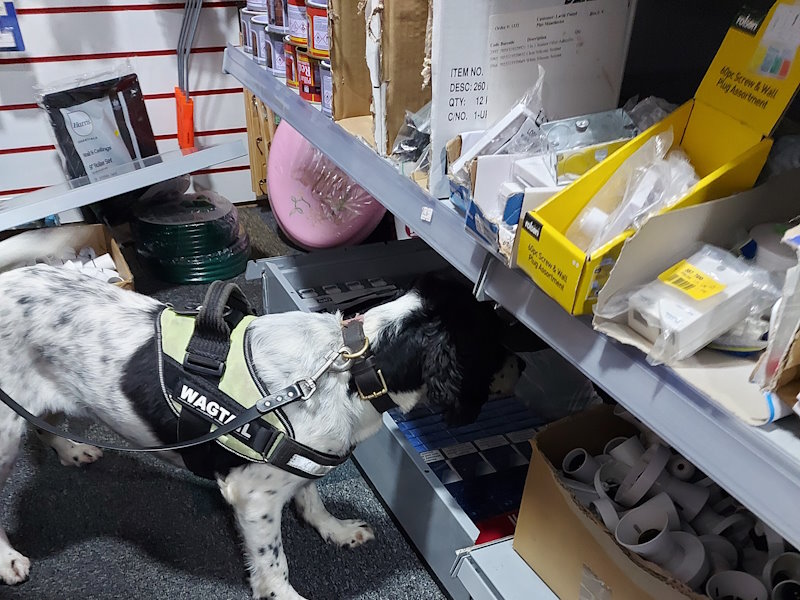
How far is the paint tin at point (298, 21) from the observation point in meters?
1.51

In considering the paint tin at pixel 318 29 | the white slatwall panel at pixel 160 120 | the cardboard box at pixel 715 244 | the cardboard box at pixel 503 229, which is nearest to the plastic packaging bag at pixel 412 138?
the cardboard box at pixel 503 229

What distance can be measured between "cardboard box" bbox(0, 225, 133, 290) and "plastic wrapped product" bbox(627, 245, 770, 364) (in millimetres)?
1794

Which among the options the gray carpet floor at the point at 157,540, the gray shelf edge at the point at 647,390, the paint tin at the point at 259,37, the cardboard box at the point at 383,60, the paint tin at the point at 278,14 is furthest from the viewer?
the paint tin at the point at 259,37

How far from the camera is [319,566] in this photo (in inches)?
59.5

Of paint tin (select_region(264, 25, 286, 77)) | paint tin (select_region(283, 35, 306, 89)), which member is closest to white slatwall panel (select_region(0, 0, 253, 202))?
paint tin (select_region(264, 25, 286, 77))

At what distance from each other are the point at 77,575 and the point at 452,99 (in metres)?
1.37

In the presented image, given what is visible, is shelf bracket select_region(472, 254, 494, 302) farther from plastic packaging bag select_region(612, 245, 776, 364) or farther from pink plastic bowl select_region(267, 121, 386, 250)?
pink plastic bowl select_region(267, 121, 386, 250)

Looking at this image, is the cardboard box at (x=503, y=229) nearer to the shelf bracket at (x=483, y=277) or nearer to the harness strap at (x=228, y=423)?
the shelf bracket at (x=483, y=277)

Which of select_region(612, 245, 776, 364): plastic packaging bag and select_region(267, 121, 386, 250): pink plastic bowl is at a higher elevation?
select_region(612, 245, 776, 364): plastic packaging bag

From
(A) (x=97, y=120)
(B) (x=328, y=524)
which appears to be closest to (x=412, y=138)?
(B) (x=328, y=524)

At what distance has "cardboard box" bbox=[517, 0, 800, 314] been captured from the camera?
2.21 ft

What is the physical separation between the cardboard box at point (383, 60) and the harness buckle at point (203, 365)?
1.68ft

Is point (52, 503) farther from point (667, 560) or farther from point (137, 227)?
point (667, 560)

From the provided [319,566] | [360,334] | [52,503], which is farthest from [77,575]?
[360,334]
